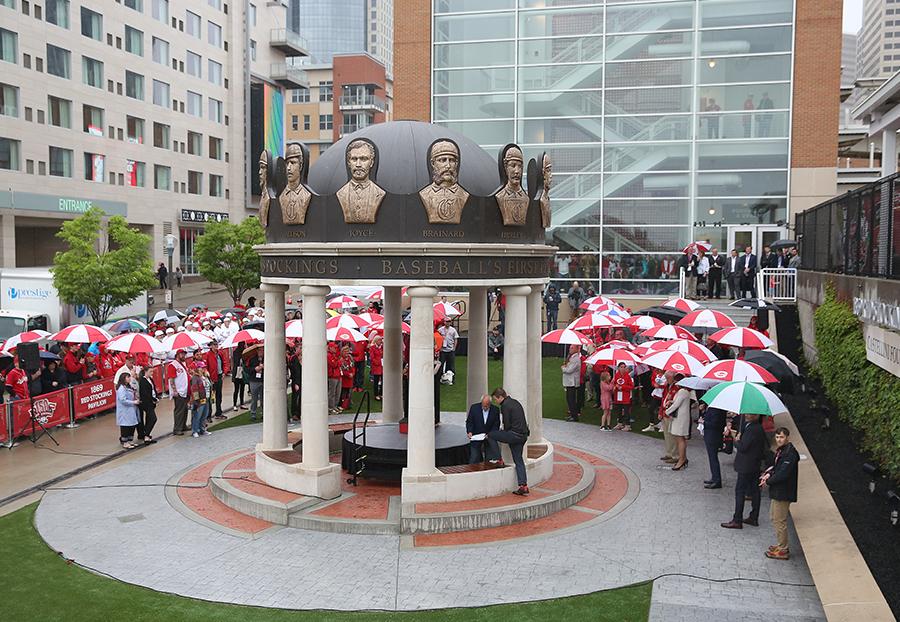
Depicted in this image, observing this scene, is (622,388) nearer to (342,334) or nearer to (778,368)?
(778,368)

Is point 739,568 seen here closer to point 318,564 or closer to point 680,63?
point 318,564

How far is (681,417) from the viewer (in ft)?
56.4

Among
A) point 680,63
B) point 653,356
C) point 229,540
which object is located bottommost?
point 229,540

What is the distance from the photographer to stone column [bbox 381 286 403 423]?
19.1 meters

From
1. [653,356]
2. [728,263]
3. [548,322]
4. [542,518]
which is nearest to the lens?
[542,518]

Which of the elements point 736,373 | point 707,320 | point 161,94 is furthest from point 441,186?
point 161,94

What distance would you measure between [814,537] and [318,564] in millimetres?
7126

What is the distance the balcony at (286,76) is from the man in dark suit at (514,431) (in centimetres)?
7376

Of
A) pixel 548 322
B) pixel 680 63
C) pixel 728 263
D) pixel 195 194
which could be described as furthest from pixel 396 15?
pixel 195 194

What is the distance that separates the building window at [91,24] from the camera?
5447 centimetres

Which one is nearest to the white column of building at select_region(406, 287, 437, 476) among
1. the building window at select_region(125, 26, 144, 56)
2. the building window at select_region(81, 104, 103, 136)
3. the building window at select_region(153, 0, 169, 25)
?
the building window at select_region(81, 104, 103, 136)

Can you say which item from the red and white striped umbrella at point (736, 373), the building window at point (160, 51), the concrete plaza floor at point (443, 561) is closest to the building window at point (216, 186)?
the building window at point (160, 51)

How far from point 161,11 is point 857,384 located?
2350 inches

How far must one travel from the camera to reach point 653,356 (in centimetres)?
1758
